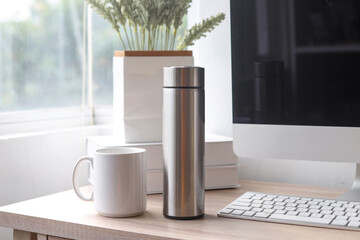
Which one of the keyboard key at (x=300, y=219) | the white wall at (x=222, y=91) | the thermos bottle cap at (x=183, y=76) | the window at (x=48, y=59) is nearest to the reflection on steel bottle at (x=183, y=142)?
the thermos bottle cap at (x=183, y=76)

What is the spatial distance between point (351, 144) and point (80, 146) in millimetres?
773

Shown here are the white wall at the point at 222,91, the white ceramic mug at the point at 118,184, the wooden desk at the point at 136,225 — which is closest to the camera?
the wooden desk at the point at 136,225

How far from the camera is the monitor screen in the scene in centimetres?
94

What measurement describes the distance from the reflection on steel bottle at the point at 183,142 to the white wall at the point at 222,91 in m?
0.46

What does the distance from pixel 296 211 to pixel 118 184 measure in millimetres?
315

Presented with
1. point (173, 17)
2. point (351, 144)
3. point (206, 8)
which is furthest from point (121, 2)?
point (351, 144)

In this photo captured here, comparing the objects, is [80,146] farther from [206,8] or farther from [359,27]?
[359,27]

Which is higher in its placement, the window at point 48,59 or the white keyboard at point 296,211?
the window at point 48,59

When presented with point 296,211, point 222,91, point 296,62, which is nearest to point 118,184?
point 296,211

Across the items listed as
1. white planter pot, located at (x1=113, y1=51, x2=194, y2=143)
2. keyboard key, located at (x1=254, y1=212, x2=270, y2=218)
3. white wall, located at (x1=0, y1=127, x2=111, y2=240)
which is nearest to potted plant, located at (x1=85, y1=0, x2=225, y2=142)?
white planter pot, located at (x1=113, y1=51, x2=194, y2=143)

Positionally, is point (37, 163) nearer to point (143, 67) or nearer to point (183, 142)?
point (143, 67)

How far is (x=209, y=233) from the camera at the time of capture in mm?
800

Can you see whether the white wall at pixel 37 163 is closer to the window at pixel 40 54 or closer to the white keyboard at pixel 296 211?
the window at pixel 40 54

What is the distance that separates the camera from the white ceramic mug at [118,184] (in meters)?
0.89
